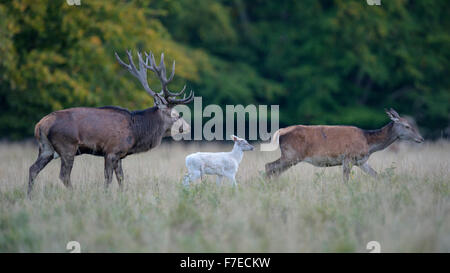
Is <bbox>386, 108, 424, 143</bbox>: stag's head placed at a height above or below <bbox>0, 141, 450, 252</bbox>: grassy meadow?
above

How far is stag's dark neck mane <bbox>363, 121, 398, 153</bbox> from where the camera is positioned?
9.07 metres

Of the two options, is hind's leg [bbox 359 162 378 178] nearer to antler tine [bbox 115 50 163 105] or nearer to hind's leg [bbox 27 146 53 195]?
antler tine [bbox 115 50 163 105]

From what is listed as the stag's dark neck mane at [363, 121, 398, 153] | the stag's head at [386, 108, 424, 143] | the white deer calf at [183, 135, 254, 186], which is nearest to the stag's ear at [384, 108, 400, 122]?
the stag's head at [386, 108, 424, 143]

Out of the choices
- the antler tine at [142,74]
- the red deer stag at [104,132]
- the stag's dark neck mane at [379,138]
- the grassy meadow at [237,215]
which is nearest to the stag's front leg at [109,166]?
the red deer stag at [104,132]

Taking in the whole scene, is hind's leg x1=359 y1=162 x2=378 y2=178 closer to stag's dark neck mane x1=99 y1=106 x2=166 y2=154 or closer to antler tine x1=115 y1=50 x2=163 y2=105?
stag's dark neck mane x1=99 y1=106 x2=166 y2=154

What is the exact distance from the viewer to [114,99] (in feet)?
54.6

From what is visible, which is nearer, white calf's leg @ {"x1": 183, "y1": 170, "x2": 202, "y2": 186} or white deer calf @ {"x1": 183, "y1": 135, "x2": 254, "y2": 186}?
white calf's leg @ {"x1": 183, "y1": 170, "x2": 202, "y2": 186}

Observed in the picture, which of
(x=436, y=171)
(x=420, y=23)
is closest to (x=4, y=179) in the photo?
(x=436, y=171)

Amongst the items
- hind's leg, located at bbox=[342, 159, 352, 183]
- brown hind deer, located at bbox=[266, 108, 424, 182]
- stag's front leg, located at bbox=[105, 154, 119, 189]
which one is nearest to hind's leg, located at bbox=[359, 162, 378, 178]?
brown hind deer, located at bbox=[266, 108, 424, 182]

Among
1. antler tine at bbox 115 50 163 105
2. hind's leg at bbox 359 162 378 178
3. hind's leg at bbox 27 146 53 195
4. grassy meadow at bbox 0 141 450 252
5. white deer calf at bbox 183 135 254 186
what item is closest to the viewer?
grassy meadow at bbox 0 141 450 252

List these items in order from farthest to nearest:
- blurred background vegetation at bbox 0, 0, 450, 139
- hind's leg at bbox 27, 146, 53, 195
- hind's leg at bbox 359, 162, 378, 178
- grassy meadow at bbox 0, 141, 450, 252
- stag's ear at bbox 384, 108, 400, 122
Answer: blurred background vegetation at bbox 0, 0, 450, 139 → stag's ear at bbox 384, 108, 400, 122 → hind's leg at bbox 359, 162, 378, 178 → hind's leg at bbox 27, 146, 53, 195 → grassy meadow at bbox 0, 141, 450, 252

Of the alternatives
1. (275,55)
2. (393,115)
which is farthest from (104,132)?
(275,55)

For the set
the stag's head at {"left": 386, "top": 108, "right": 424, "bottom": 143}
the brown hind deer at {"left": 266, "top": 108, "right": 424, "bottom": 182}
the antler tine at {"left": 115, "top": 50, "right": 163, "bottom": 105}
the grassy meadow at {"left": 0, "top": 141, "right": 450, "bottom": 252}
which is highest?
the antler tine at {"left": 115, "top": 50, "right": 163, "bottom": 105}

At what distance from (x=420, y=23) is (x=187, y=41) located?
1030 cm
